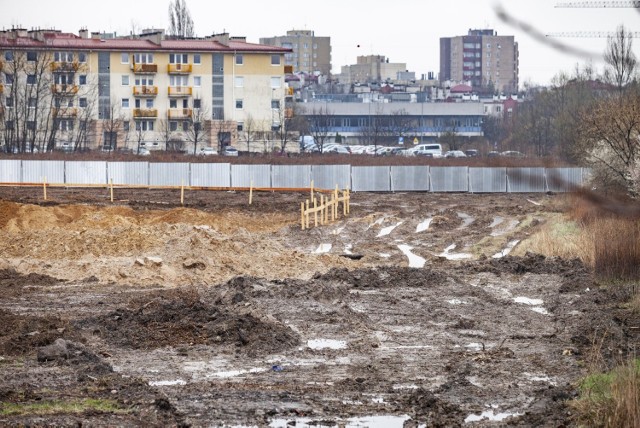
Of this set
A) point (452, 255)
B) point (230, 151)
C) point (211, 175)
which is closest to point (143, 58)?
point (230, 151)

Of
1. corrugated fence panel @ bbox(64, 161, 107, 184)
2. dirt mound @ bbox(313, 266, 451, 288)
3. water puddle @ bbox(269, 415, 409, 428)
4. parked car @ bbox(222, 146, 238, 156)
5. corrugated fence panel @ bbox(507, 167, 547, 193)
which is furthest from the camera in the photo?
parked car @ bbox(222, 146, 238, 156)

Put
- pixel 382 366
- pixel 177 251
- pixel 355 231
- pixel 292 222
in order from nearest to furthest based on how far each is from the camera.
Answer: pixel 382 366
pixel 177 251
pixel 355 231
pixel 292 222

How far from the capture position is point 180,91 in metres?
100

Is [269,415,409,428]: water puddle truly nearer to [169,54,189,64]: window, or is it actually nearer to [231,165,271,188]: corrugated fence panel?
[231,165,271,188]: corrugated fence panel

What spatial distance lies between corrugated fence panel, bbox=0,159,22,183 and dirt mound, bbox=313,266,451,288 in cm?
3758

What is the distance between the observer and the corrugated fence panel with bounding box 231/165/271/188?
60688 mm

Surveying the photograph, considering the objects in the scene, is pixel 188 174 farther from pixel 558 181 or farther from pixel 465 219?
pixel 558 181

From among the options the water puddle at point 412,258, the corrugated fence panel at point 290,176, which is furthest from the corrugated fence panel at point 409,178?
the water puddle at point 412,258

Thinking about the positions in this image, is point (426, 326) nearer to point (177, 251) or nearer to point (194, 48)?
point (177, 251)

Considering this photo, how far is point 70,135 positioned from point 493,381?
7958 cm

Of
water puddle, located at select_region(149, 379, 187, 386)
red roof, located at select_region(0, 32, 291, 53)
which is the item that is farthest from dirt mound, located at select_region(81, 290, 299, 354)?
red roof, located at select_region(0, 32, 291, 53)

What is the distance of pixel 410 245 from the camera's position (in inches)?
1491

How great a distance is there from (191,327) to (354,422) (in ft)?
22.0

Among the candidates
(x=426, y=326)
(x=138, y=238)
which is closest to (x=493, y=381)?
(x=426, y=326)
